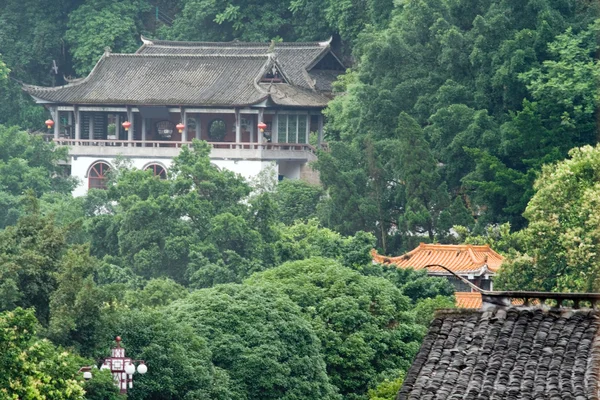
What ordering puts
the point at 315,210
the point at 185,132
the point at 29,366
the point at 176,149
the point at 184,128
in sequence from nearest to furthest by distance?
the point at 29,366
the point at 315,210
the point at 176,149
the point at 184,128
the point at 185,132

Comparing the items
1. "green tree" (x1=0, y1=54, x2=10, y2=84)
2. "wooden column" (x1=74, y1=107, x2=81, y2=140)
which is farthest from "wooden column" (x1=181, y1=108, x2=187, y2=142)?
"green tree" (x1=0, y1=54, x2=10, y2=84)

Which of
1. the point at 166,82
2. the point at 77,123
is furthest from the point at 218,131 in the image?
the point at 77,123

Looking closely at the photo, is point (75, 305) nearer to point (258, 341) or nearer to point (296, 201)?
point (258, 341)

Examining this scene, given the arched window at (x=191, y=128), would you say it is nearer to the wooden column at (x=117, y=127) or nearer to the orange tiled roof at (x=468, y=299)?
the wooden column at (x=117, y=127)

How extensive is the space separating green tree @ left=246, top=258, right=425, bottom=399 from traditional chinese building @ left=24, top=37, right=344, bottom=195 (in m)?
26.6

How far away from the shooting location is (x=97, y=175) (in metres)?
62.5

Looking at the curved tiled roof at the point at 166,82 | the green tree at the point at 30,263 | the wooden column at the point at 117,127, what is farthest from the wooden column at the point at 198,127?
the green tree at the point at 30,263

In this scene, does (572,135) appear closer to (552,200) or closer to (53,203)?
(552,200)

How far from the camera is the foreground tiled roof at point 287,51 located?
64.1m

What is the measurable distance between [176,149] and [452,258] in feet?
64.7

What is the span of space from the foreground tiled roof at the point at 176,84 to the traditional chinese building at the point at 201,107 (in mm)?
38

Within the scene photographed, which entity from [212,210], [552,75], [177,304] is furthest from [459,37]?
[177,304]

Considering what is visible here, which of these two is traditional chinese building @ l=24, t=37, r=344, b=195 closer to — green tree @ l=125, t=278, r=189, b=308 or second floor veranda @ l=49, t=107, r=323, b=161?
second floor veranda @ l=49, t=107, r=323, b=161

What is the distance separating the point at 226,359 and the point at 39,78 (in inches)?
1810
